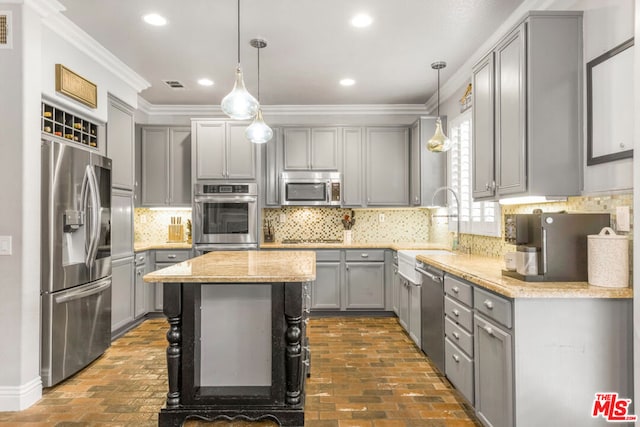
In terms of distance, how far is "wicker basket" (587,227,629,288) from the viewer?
194cm

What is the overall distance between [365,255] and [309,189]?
1095mm

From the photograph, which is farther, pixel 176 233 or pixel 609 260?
pixel 176 233

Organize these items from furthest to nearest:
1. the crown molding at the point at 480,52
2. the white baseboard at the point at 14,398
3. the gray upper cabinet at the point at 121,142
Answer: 1. the gray upper cabinet at the point at 121,142
2. the crown molding at the point at 480,52
3. the white baseboard at the point at 14,398

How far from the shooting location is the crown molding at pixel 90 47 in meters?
3.00

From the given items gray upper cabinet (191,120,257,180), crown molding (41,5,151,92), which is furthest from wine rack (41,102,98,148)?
gray upper cabinet (191,120,257,180)

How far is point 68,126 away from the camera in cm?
330

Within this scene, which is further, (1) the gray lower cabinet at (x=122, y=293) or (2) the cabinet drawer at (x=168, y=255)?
(2) the cabinet drawer at (x=168, y=255)

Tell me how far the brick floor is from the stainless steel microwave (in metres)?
1.80

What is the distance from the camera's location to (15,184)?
2650 mm

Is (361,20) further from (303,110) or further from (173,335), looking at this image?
(173,335)

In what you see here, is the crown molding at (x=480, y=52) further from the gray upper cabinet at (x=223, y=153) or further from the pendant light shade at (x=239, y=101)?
the gray upper cabinet at (x=223, y=153)

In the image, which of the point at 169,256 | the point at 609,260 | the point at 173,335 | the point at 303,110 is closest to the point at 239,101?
the point at 173,335

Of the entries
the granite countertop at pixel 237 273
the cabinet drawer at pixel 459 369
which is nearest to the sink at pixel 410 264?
the cabinet drawer at pixel 459 369

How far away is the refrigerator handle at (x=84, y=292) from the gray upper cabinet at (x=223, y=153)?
1791mm
